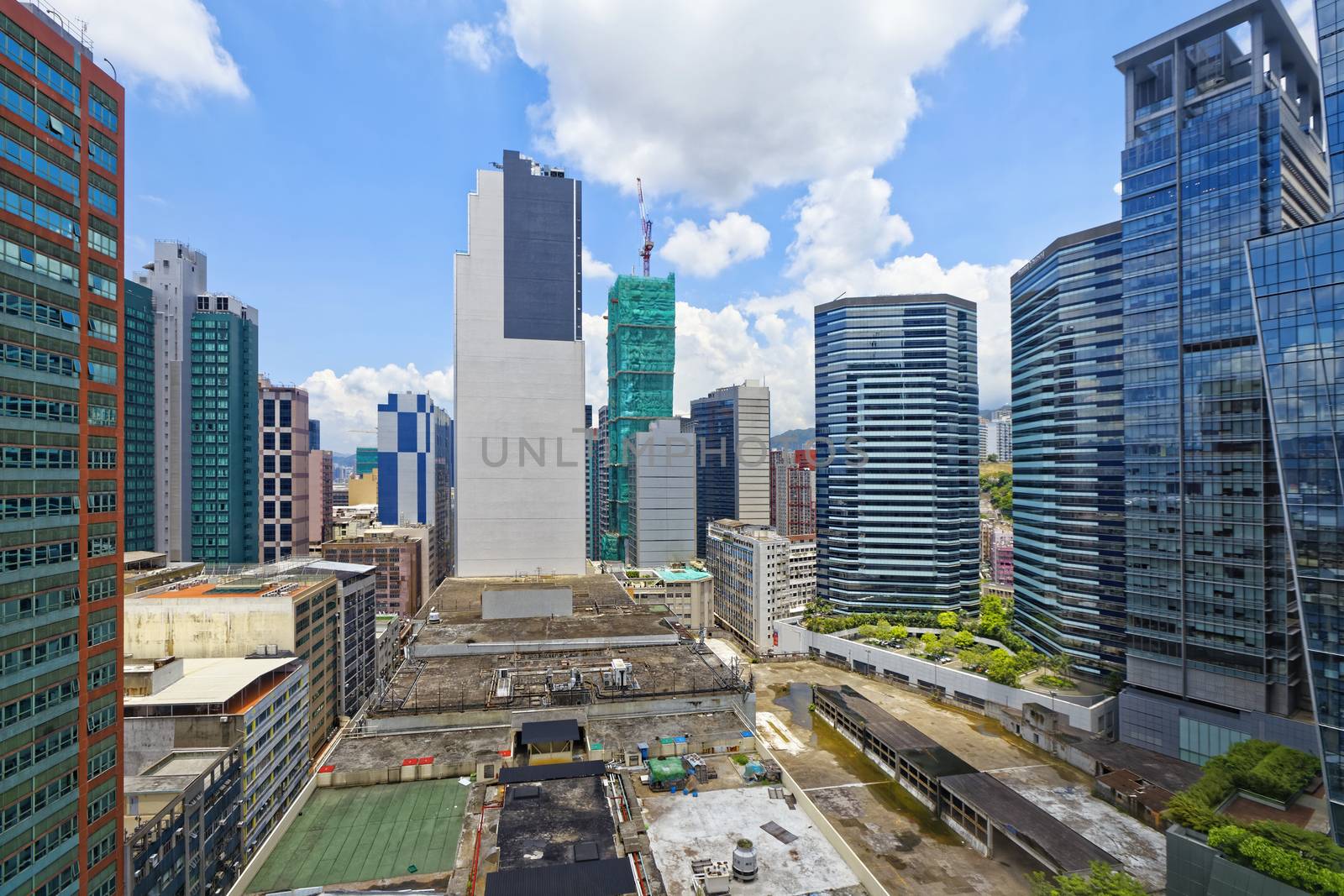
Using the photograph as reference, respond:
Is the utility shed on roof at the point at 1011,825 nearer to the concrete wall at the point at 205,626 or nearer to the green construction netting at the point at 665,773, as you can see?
the green construction netting at the point at 665,773

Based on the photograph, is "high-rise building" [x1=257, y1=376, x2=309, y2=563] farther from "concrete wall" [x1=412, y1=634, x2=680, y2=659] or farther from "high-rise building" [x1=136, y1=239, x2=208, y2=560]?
"concrete wall" [x1=412, y1=634, x2=680, y2=659]

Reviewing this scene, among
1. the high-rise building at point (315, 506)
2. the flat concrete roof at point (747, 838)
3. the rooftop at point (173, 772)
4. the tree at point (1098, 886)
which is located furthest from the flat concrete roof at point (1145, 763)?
the high-rise building at point (315, 506)

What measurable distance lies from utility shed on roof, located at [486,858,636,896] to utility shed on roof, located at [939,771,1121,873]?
103ft

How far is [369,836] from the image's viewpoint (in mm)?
30266

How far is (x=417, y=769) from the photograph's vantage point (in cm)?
3581

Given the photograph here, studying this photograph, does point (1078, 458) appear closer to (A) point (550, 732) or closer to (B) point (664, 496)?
(A) point (550, 732)

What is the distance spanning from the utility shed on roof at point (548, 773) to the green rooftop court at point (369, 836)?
117 inches

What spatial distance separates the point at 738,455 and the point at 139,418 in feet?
426

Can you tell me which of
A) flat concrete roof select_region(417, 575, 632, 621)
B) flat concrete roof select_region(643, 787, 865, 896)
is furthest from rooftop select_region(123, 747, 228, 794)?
flat concrete roof select_region(417, 575, 632, 621)

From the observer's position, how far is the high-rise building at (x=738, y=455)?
172 meters

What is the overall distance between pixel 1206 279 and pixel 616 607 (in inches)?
2756

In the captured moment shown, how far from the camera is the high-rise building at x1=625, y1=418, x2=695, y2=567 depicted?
449 feet

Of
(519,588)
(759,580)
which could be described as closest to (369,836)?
(519,588)

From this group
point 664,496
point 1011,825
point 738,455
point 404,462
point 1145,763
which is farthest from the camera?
point 404,462
